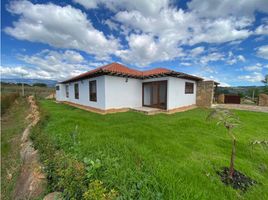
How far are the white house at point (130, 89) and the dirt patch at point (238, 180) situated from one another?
7.10 m

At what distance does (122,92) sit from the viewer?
10062 millimetres

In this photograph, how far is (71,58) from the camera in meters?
20.1

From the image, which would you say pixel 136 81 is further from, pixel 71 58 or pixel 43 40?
pixel 71 58

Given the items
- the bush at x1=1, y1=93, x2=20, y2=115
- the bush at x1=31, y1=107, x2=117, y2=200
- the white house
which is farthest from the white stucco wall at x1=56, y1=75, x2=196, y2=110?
the bush at x1=1, y1=93, x2=20, y2=115

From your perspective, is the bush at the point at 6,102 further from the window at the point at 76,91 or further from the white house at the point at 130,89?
the white house at the point at 130,89

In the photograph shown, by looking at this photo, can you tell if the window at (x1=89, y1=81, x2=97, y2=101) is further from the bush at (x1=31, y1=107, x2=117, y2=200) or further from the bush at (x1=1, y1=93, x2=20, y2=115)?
the bush at (x1=1, y1=93, x2=20, y2=115)

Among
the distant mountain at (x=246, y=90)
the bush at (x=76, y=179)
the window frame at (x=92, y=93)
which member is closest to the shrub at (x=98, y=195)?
the bush at (x=76, y=179)

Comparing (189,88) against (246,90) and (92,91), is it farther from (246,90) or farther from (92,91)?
(246,90)

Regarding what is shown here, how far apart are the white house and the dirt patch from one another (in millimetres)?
7095

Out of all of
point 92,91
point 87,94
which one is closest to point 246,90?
point 92,91

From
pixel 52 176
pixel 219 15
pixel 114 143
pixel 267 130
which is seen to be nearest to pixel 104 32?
pixel 219 15

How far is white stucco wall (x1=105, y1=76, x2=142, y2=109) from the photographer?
9.32 meters

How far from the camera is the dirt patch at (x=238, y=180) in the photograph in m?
2.47

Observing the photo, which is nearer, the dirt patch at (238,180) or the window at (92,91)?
the dirt patch at (238,180)
